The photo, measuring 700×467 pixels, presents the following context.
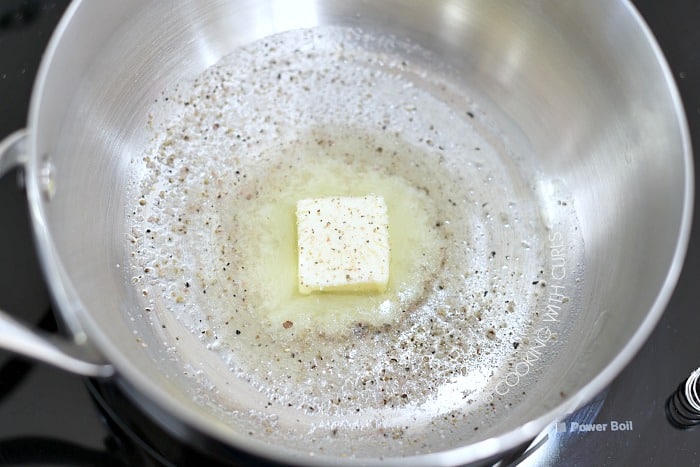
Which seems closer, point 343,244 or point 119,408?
point 119,408

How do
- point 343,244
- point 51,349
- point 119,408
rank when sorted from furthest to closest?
point 343,244
point 119,408
point 51,349

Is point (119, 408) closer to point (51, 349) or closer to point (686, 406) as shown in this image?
point (51, 349)

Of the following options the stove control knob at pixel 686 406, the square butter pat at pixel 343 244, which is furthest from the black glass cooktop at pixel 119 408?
the square butter pat at pixel 343 244

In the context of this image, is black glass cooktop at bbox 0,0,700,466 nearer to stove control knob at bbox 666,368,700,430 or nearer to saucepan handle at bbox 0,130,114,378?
stove control knob at bbox 666,368,700,430

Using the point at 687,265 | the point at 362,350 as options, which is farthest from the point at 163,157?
the point at 687,265

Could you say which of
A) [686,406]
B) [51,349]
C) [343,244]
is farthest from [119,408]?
[686,406]

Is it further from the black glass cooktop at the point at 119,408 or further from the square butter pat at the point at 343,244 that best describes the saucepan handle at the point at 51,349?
the square butter pat at the point at 343,244
